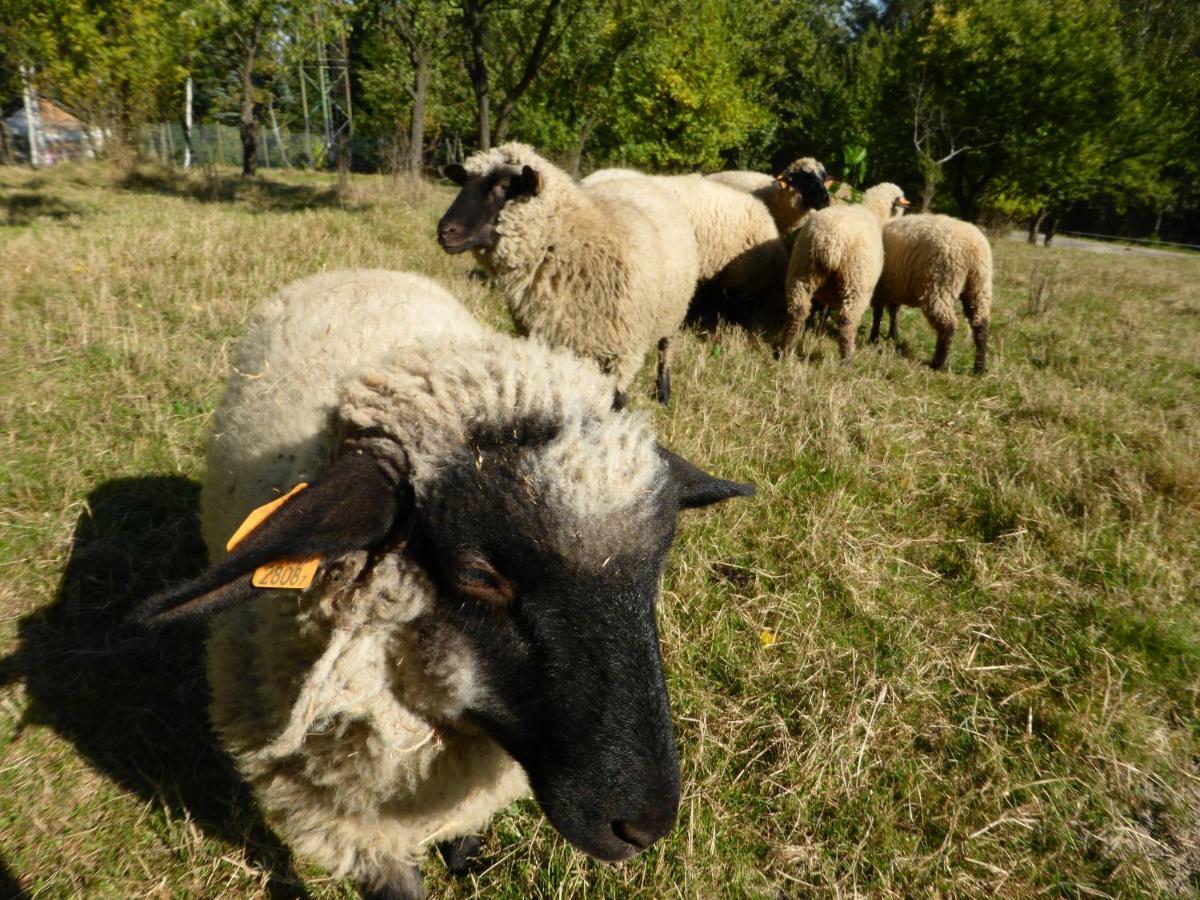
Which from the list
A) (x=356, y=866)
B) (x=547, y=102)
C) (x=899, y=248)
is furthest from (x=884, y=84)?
(x=356, y=866)

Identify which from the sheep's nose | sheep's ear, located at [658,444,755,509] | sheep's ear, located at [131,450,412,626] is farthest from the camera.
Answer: sheep's ear, located at [658,444,755,509]

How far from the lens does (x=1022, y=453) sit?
4.07m

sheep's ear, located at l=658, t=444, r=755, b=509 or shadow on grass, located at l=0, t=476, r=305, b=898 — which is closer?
sheep's ear, located at l=658, t=444, r=755, b=509

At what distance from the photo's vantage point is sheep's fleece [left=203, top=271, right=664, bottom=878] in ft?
4.79

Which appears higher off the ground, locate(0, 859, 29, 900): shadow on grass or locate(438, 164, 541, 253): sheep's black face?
locate(438, 164, 541, 253): sheep's black face

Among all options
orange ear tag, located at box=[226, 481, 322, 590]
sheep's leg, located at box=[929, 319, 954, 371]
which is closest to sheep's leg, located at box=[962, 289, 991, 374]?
sheep's leg, located at box=[929, 319, 954, 371]

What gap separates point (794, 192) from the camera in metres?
A: 8.09

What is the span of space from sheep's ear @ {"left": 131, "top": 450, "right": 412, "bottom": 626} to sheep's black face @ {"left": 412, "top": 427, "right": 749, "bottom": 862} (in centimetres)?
11

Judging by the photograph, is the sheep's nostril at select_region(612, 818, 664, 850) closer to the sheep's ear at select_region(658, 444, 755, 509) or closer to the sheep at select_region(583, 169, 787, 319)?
the sheep's ear at select_region(658, 444, 755, 509)

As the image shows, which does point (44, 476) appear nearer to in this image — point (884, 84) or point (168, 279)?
point (168, 279)

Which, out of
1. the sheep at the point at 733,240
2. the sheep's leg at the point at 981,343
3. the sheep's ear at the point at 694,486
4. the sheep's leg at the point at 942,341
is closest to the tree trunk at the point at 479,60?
the sheep at the point at 733,240

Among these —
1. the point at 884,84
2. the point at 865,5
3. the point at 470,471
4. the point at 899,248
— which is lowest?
the point at 470,471

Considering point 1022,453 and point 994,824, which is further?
point 1022,453

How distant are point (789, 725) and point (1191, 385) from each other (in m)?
6.04
